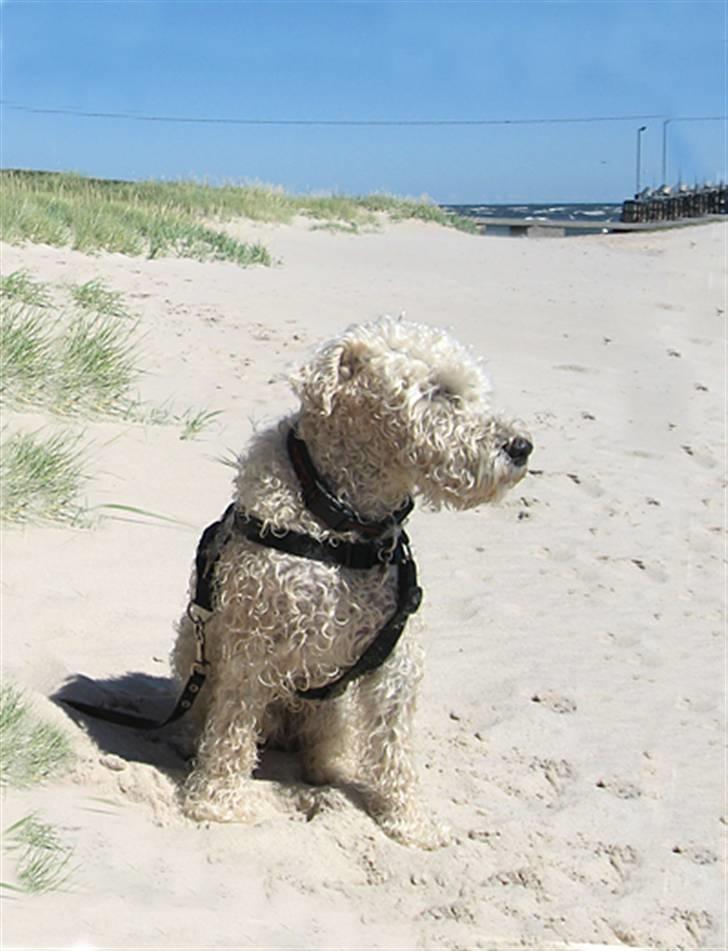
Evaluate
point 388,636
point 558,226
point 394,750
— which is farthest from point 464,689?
point 558,226

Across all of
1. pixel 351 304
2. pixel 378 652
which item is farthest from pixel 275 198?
pixel 378 652

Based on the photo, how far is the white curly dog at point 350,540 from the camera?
12.4 feet

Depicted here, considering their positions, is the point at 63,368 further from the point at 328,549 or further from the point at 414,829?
the point at 414,829

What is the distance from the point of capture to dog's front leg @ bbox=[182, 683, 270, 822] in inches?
160

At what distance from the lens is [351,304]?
44.7 feet

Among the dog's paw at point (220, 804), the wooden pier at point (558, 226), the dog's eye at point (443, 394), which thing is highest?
the wooden pier at point (558, 226)

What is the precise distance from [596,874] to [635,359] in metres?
9.32

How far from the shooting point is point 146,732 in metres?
4.69

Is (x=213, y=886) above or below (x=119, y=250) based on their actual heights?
below

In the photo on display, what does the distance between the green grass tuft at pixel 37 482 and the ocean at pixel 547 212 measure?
3339 cm

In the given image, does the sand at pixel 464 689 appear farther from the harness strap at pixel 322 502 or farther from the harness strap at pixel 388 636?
the harness strap at pixel 322 502

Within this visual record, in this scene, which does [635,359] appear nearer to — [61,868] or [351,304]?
[351,304]

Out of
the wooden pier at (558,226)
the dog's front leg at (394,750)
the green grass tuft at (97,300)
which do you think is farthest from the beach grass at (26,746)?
the wooden pier at (558,226)

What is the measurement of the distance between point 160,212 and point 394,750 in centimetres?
1443
